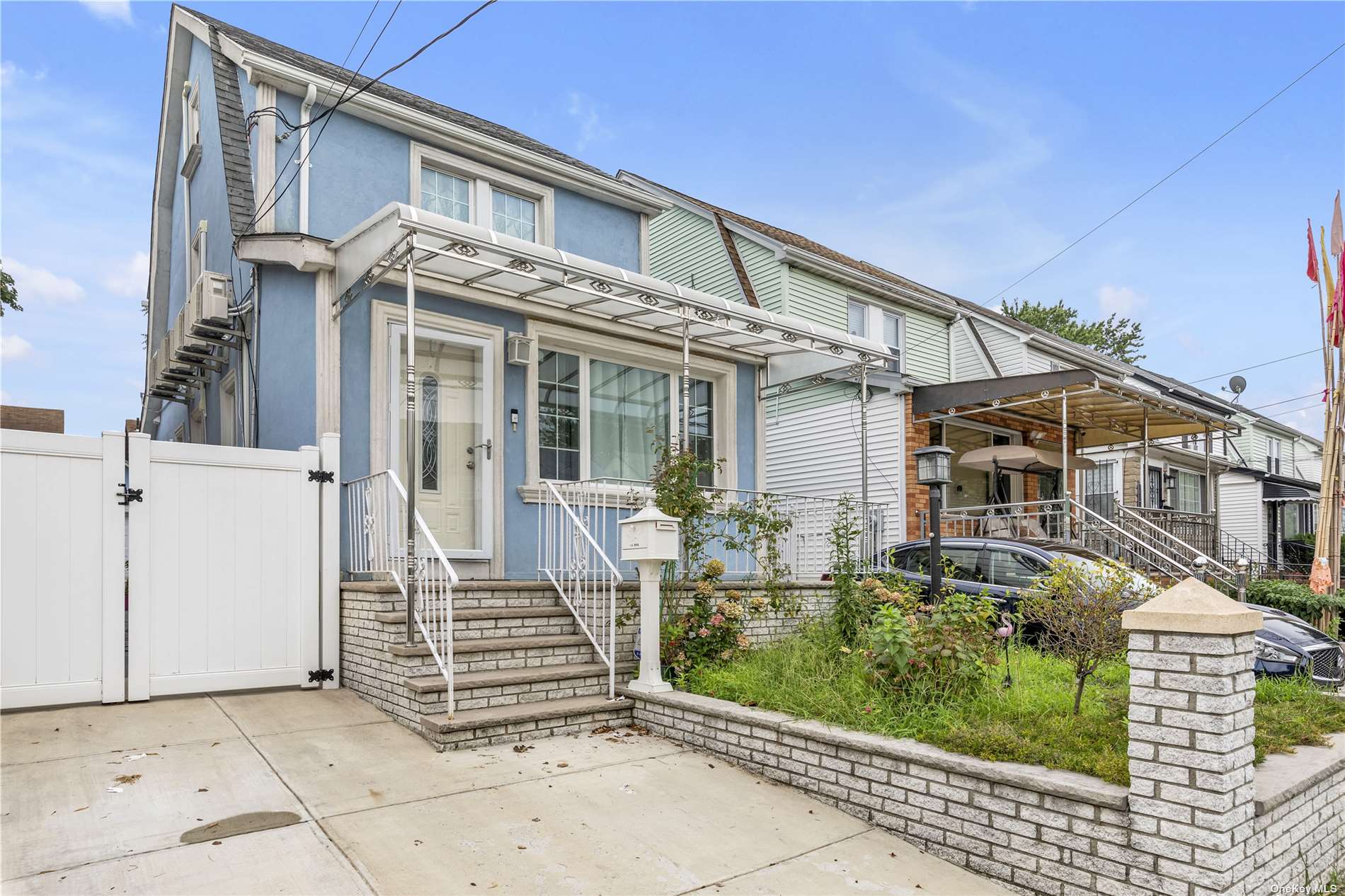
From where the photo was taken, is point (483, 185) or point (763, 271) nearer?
point (483, 185)

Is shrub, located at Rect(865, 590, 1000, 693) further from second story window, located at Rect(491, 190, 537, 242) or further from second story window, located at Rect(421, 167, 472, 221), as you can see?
second story window, located at Rect(421, 167, 472, 221)

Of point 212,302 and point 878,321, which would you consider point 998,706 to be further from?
point 878,321

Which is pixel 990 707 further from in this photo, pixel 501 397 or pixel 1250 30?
pixel 1250 30

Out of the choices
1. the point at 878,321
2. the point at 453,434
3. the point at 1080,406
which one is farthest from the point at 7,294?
the point at 1080,406

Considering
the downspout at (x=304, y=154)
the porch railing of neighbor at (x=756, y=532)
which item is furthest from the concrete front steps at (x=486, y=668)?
the downspout at (x=304, y=154)

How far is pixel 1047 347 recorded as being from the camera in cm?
1689

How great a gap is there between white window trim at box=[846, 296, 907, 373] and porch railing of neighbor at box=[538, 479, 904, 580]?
6000 mm

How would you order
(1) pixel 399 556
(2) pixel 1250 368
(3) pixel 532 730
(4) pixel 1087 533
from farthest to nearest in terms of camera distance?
(2) pixel 1250 368 → (4) pixel 1087 533 → (1) pixel 399 556 → (3) pixel 532 730

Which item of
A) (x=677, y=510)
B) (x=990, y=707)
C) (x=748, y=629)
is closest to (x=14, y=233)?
(x=677, y=510)

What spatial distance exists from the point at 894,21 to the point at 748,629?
6.75 m

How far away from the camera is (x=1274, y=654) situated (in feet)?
21.3

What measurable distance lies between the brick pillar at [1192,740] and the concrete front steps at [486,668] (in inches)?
130

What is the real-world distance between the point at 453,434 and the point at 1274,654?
23.0ft

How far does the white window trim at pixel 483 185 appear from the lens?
766 centimetres
